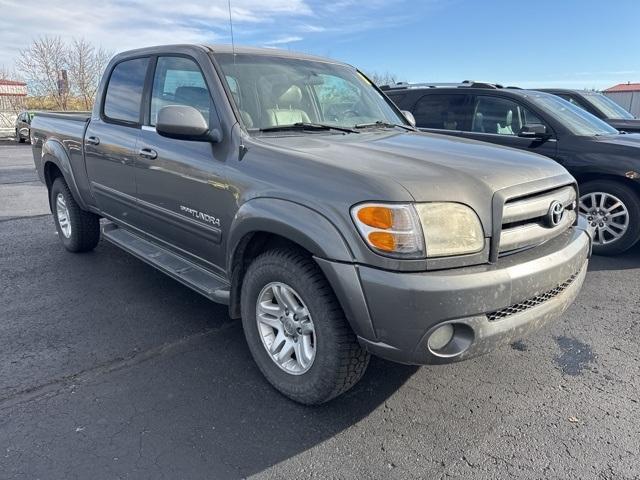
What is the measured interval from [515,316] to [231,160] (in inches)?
68.2

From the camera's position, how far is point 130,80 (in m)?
4.09

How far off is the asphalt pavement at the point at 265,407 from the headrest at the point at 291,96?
5.42 feet

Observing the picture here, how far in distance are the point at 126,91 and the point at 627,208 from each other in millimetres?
5054

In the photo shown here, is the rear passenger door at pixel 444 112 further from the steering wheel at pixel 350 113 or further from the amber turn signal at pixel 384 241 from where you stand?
the amber turn signal at pixel 384 241

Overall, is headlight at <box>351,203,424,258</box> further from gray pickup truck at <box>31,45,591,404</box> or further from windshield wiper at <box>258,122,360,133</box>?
windshield wiper at <box>258,122,360,133</box>

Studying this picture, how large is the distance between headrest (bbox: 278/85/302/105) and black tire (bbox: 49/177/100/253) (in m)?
2.85

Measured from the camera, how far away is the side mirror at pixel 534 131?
5559 mm

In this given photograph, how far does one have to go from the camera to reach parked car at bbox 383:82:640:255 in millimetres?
5195

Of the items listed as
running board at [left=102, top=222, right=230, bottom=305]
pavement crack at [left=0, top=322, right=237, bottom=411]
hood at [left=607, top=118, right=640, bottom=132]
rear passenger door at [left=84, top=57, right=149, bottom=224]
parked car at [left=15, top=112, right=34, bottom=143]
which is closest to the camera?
pavement crack at [left=0, top=322, right=237, bottom=411]

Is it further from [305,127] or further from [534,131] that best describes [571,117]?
[305,127]

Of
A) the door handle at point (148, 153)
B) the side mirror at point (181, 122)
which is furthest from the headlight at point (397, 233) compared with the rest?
the door handle at point (148, 153)

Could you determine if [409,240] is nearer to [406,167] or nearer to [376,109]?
[406,167]

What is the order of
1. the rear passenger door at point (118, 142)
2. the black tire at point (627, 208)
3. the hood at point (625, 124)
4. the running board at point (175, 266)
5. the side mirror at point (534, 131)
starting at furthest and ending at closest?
the hood at point (625, 124) < the side mirror at point (534, 131) < the black tire at point (627, 208) < the rear passenger door at point (118, 142) < the running board at point (175, 266)

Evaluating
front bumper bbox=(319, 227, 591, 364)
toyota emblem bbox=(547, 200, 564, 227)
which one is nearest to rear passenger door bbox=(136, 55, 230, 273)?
front bumper bbox=(319, 227, 591, 364)
